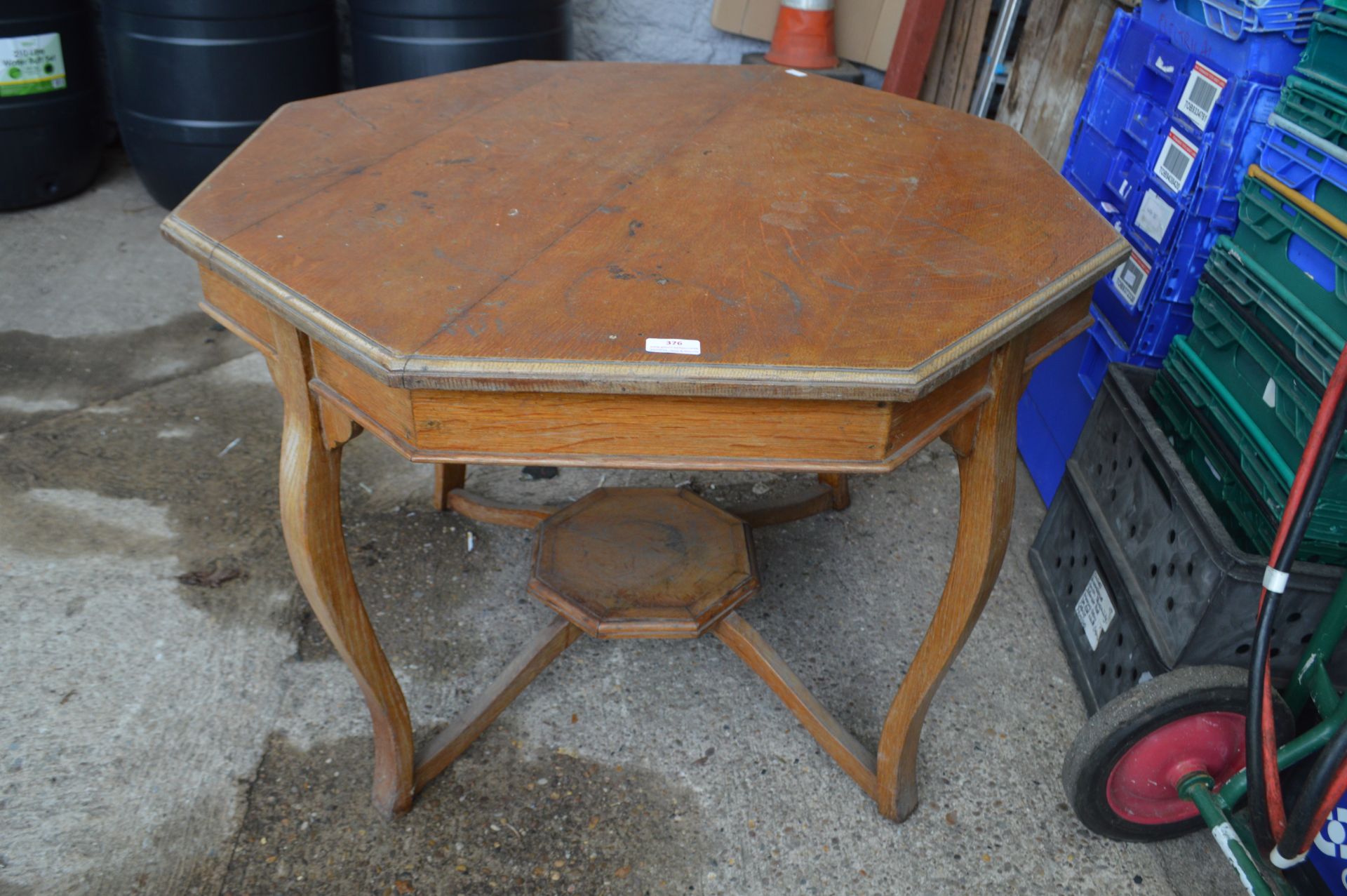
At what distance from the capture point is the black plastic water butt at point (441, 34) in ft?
9.86

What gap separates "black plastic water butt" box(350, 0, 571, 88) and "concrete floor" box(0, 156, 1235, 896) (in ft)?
4.28

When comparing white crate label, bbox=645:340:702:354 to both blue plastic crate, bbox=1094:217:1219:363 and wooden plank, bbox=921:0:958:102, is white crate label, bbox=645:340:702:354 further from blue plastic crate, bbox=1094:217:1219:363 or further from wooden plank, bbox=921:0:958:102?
wooden plank, bbox=921:0:958:102

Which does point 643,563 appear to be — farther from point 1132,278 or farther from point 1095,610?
point 1132,278

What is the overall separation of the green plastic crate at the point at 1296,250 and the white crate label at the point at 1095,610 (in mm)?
649

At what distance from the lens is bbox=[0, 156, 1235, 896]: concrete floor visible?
1.51 meters

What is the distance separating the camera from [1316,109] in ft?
4.74

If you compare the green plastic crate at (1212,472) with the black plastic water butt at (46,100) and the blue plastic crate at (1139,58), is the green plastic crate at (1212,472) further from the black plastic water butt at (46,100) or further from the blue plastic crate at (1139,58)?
the black plastic water butt at (46,100)

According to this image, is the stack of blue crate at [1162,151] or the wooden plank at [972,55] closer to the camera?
the stack of blue crate at [1162,151]

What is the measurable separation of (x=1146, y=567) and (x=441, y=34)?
256 cm

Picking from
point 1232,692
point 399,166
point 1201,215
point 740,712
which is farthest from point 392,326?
point 1201,215

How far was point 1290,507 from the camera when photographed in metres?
1.18

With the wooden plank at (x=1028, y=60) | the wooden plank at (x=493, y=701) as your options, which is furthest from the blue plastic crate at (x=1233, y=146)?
the wooden plank at (x=493, y=701)

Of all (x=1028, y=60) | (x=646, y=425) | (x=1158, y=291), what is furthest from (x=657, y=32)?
(x=646, y=425)

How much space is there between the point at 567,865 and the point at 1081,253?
1.17 metres
